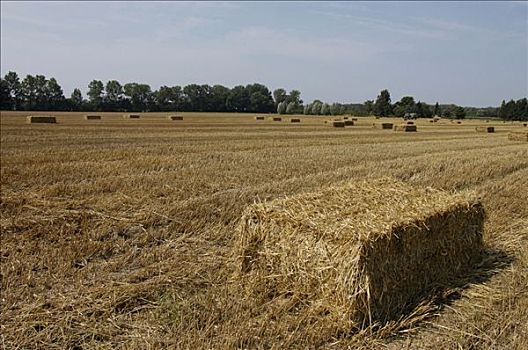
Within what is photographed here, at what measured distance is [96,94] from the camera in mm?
92250

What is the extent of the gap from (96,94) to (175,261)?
307 ft

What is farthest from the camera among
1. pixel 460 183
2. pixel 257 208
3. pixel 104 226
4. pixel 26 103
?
pixel 26 103

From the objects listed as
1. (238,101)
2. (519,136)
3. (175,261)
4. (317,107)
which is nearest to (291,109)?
(317,107)

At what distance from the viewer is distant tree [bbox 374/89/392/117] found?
87.5 m

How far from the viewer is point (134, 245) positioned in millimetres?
6258

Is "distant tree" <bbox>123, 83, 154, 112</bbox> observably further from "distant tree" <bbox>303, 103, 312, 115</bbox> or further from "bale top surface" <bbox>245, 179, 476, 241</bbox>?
"bale top surface" <bbox>245, 179, 476, 241</bbox>

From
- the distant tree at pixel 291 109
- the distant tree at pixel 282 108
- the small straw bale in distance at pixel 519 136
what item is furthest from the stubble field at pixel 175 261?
the distant tree at pixel 282 108

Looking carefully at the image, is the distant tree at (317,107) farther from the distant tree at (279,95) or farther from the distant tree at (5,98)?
the distant tree at (5,98)

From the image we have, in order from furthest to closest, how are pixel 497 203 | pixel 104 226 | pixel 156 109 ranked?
pixel 156 109, pixel 497 203, pixel 104 226

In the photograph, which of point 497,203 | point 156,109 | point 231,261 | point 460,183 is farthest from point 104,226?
point 156,109

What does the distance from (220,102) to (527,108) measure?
57845 millimetres

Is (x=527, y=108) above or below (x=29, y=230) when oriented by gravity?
above

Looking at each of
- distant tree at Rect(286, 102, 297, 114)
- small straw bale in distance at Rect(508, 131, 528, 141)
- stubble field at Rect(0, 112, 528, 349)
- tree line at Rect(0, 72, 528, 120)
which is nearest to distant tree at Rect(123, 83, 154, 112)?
tree line at Rect(0, 72, 528, 120)

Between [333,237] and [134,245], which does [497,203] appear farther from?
[134,245]
